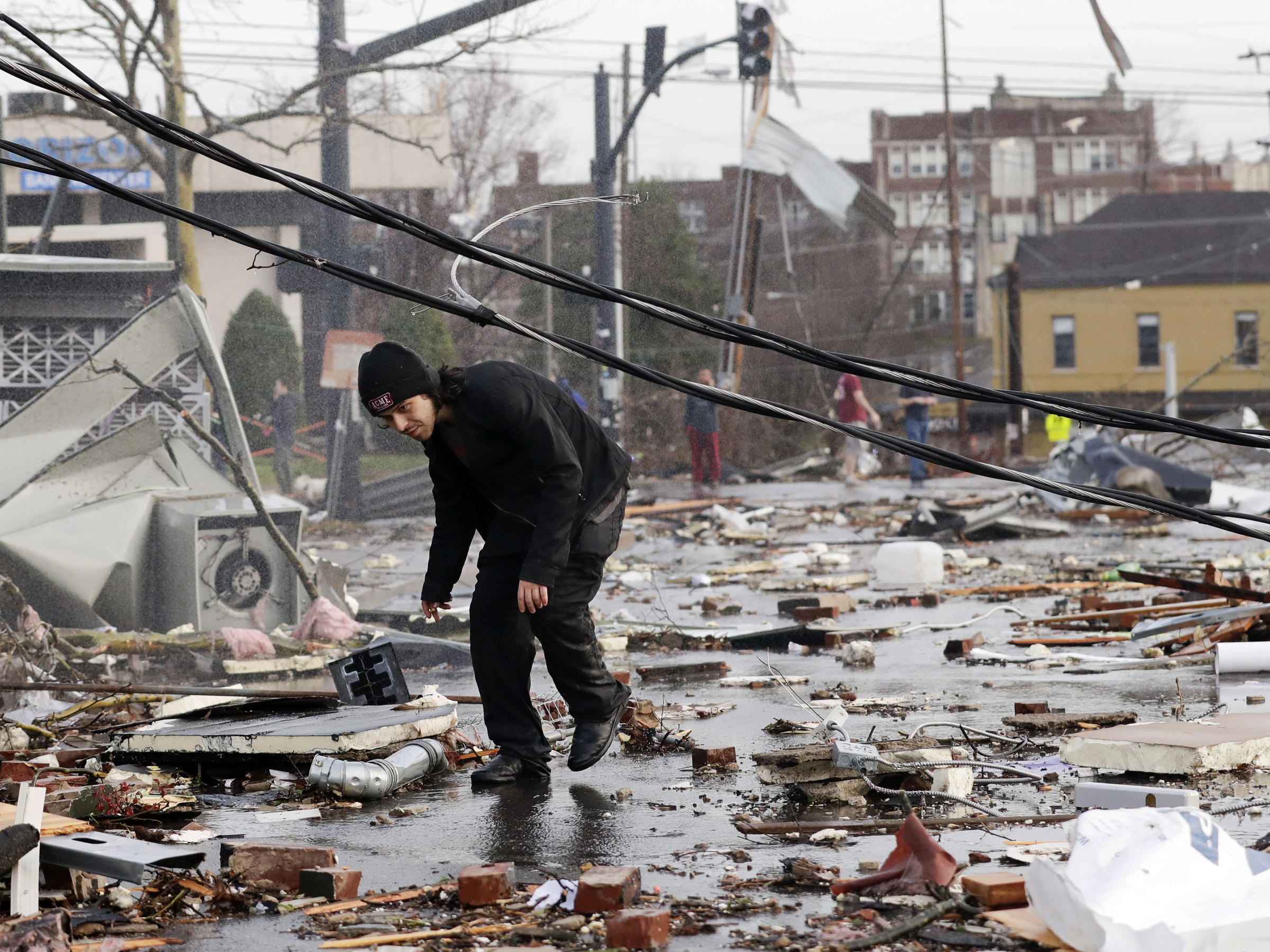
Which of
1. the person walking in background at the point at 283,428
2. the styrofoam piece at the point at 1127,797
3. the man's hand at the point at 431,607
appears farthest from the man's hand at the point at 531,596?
the person walking in background at the point at 283,428

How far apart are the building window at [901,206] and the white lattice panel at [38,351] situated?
73518 millimetres

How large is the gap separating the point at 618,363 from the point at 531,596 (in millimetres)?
830

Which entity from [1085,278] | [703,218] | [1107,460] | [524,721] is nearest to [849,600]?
[524,721]

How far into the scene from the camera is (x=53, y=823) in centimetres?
415

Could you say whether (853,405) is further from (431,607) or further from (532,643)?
(532,643)

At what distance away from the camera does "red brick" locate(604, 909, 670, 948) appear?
3352 mm

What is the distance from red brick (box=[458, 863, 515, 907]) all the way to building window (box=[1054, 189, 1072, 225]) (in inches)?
3112

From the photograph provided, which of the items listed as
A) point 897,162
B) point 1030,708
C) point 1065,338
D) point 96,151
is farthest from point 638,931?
point 897,162

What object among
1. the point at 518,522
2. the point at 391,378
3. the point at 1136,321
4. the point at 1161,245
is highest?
the point at 1161,245

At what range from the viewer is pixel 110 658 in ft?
27.8

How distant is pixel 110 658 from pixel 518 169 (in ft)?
49.8

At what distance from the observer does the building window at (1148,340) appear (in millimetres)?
49469

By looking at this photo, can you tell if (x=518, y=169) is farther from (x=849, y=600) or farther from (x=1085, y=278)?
(x=1085, y=278)

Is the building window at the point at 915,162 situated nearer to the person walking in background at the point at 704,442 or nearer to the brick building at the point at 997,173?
the brick building at the point at 997,173
